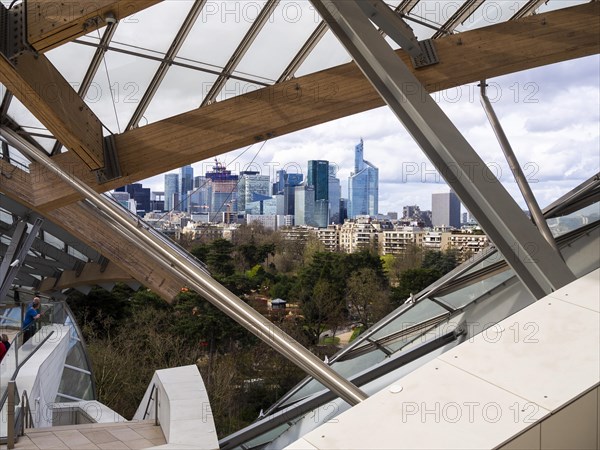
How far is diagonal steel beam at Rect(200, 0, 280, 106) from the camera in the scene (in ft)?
33.7

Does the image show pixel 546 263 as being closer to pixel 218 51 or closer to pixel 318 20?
pixel 318 20

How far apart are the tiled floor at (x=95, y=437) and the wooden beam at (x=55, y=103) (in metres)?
5.05

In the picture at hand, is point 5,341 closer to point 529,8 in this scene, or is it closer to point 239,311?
point 239,311

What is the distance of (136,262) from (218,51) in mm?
7827

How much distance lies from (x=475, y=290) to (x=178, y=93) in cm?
701

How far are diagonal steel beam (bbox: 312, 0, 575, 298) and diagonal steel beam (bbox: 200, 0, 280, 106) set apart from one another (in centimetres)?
366

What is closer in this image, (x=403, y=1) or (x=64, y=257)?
(x=403, y=1)

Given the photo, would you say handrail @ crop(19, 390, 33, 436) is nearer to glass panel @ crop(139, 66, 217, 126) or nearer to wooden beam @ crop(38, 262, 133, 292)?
glass panel @ crop(139, 66, 217, 126)

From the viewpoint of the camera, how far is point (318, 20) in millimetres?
10531

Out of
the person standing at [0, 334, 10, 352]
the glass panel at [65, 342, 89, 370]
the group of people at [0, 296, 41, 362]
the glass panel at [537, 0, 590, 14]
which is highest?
the glass panel at [537, 0, 590, 14]

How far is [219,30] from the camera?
34.2 ft

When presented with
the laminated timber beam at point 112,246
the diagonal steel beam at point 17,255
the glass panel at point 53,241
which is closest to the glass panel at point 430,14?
the laminated timber beam at point 112,246

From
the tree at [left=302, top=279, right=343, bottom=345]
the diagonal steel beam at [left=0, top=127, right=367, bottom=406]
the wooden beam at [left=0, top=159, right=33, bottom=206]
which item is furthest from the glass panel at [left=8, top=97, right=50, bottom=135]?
the tree at [left=302, top=279, right=343, bottom=345]

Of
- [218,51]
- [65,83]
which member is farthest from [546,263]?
[65,83]
